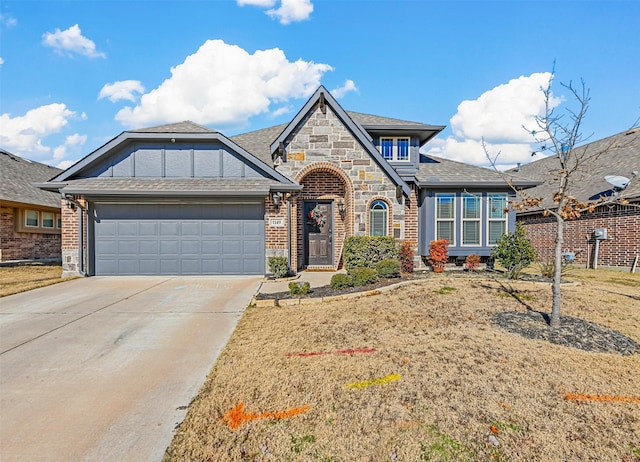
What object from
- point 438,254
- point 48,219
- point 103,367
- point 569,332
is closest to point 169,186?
point 103,367

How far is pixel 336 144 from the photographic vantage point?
12461 millimetres

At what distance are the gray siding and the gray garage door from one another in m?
1.05

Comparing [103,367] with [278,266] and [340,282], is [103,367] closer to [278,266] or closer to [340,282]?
[340,282]

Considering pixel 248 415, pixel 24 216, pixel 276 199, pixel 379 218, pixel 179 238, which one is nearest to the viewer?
pixel 248 415

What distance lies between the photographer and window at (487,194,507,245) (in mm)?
12945

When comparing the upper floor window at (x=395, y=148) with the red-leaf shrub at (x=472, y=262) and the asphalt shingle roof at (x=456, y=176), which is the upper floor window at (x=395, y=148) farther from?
the red-leaf shrub at (x=472, y=262)

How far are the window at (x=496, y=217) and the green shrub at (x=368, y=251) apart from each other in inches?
165

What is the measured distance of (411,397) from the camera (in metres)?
3.61

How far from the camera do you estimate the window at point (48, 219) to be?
58.9ft

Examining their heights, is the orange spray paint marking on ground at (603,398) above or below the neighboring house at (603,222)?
below

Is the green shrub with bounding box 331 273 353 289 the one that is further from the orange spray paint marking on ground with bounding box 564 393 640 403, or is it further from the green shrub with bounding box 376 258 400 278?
the orange spray paint marking on ground with bounding box 564 393 640 403

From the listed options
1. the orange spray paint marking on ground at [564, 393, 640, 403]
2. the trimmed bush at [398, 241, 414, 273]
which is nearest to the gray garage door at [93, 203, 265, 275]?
the trimmed bush at [398, 241, 414, 273]

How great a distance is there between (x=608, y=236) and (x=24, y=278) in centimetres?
2140

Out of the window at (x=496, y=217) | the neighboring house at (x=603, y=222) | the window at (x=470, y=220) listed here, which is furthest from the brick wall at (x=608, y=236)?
the window at (x=470, y=220)
